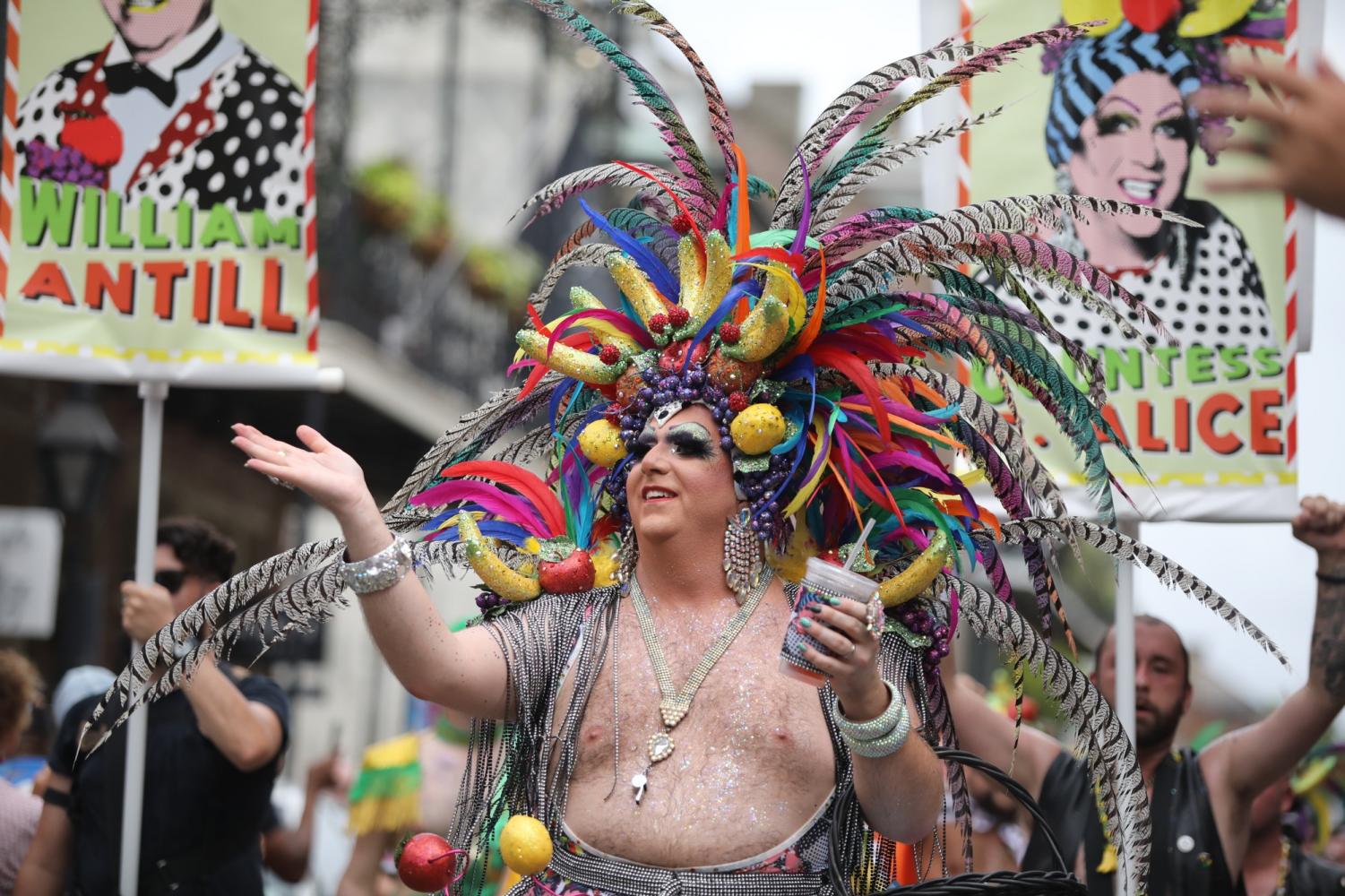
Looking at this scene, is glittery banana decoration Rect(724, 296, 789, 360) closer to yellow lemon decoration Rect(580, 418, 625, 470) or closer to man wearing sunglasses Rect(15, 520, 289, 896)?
yellow lemon decoration Rect(580, 418, 625, 470)

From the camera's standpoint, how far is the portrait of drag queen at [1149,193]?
4863mm

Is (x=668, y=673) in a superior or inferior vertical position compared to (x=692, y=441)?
inferior

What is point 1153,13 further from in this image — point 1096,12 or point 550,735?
point 550,735

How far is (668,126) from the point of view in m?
4.02

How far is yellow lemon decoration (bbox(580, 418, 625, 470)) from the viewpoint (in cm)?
370

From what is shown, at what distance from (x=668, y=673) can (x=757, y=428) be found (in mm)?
509

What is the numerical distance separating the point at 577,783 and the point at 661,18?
5.40 ft

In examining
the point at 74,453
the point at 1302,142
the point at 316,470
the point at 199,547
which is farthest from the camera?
the point at 74,453

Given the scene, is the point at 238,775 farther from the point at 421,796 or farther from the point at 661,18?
the point at 661,18

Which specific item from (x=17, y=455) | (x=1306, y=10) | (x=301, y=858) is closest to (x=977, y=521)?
(x=1306, y=10)

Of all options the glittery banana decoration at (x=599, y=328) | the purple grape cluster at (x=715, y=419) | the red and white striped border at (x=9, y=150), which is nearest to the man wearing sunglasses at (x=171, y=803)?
the red and white striped border at (x=9, y=150)

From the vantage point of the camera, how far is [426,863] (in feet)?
11.1

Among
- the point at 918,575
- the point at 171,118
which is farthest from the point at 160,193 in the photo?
the point at 918,575

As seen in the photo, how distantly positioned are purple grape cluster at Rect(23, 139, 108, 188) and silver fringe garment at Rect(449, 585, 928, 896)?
1.98 meters
